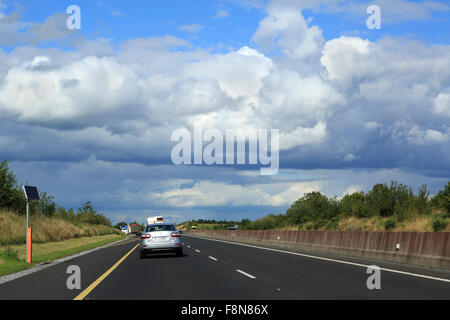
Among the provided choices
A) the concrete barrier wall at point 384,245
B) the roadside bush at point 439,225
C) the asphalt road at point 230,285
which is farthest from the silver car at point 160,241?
the roadside bush at point 439,225

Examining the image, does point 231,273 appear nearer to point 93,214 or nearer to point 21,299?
point 21,299

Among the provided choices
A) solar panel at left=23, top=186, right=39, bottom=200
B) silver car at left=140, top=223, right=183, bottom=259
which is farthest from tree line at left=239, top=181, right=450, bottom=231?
solar panel at left=23, top=186, right=39, bottom=200

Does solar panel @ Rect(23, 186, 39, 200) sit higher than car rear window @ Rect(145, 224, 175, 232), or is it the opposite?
solar panel @ Rect(23, 186, 39, 200)

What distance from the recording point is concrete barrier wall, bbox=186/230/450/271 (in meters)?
16.0

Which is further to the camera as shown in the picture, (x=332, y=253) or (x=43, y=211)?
(x=43, y=211)

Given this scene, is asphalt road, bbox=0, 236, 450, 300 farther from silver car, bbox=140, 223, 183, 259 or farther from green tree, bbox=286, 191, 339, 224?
green tree, bbox=286, 191, 339, 224

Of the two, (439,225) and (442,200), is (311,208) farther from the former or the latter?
(439,225)

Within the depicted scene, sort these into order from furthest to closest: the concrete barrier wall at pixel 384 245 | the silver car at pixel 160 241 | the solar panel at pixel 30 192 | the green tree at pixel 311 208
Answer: the green tree at pixel 311 208, the silver car at pixel 160 241, the solar panel at pixel 30 192, the concrete barrier wall at pixel 384 245

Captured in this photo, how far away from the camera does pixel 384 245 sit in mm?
19672

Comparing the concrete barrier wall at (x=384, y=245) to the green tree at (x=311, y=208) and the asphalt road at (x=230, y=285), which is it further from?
the green tree at (x=311, y=208)

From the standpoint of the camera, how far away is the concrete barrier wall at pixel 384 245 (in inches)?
630
